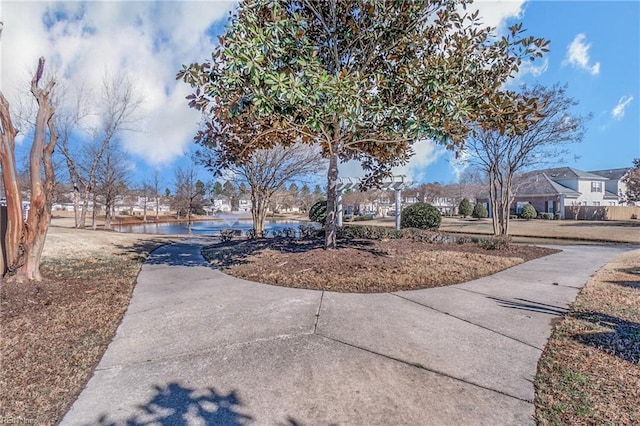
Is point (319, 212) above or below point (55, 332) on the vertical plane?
above

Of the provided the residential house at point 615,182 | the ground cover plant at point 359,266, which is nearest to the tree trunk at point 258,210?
the ground cover plant at point 359,266

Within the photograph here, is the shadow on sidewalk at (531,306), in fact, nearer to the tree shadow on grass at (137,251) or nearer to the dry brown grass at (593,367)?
the dry brown grass at (593,367)

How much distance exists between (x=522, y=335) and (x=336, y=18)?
607 centimetres

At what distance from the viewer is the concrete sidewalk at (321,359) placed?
2.17m

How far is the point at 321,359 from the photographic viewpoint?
9.19 feet

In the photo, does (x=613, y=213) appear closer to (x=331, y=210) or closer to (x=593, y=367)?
(x=331, y=210)

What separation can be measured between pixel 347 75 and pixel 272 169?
8841 millimetres

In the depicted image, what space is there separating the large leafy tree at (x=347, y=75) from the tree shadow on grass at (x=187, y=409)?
11.6 ft

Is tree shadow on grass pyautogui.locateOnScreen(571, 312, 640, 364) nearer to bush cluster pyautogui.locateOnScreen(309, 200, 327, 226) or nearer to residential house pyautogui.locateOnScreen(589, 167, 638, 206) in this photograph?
bush cluster pyautogui.locateOnScreen(309, 200, 327, 226)

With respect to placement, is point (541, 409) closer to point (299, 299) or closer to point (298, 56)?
point (299, 299)

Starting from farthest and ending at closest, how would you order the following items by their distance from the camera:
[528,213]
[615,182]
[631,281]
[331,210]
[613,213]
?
[615,182] → [528,213] → [613,213] → [331,210] → [631,281]

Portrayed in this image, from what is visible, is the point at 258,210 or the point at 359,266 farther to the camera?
the point at 258,210

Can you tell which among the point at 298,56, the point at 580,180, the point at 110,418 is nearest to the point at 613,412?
the point at 110,418

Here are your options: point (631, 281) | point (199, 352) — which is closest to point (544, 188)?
point (631, 281)
